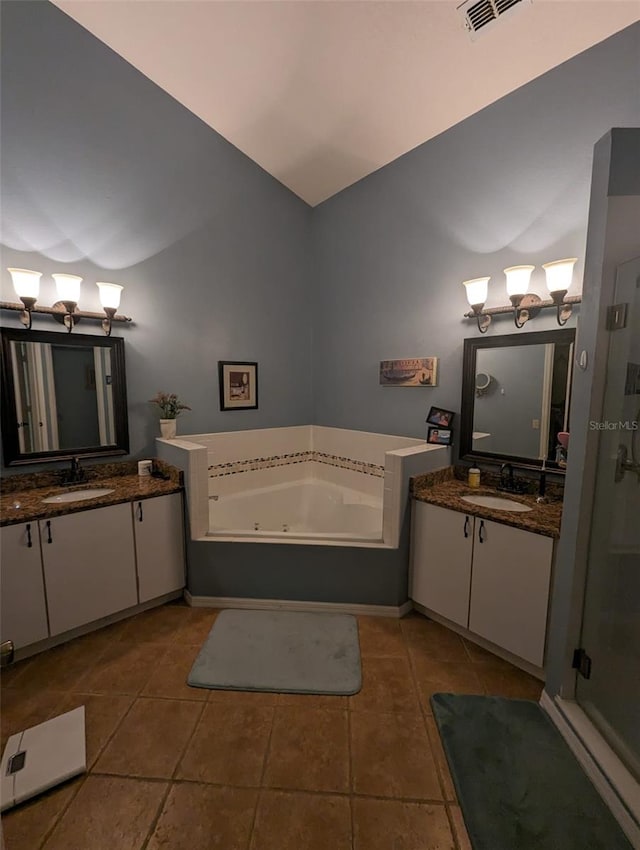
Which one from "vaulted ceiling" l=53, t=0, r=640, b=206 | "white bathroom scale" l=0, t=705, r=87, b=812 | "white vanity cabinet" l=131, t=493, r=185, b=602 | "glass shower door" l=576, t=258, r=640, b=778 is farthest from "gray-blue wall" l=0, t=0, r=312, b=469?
"glass shower door" l=576, t=258, r=640, b=778

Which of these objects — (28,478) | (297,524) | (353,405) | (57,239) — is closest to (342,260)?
(353,405)

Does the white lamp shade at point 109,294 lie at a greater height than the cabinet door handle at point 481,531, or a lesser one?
greater

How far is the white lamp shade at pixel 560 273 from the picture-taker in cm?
193

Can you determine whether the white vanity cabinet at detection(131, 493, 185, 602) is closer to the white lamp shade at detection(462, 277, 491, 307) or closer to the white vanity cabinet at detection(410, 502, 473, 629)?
the white vanity cabinet at detection(410, 502, 473, 629)

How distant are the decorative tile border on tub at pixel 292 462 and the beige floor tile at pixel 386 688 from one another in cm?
143

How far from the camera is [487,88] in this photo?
2.15 m

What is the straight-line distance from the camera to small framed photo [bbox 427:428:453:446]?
2.54 metres

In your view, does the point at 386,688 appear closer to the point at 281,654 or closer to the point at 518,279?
the point at 281,654

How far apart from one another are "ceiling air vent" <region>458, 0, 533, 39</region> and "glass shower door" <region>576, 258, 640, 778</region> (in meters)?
1.43

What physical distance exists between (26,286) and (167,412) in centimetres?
108

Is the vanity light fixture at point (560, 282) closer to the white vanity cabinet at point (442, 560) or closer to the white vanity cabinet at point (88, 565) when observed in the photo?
the white vanity cabinet at point (442, 560)

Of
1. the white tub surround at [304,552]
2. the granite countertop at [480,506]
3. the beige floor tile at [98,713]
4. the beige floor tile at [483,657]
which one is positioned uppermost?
the granite countertop at [480,506]

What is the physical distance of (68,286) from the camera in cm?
217

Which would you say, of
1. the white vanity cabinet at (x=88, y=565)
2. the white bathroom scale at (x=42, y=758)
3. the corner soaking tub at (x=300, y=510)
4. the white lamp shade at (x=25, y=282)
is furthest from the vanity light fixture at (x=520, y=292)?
the white bathroom scale at (x=42, y=758)
